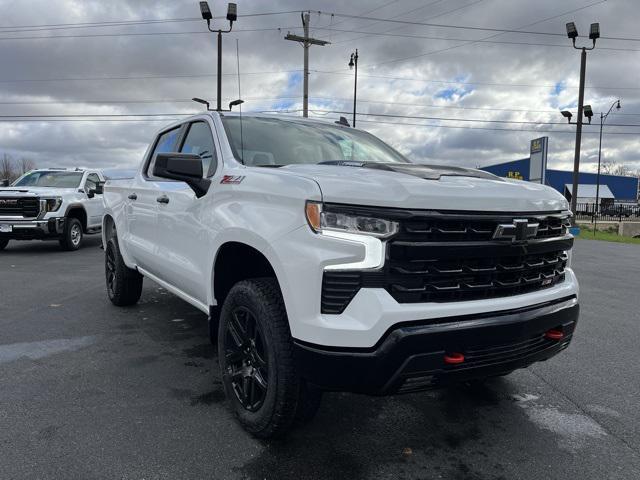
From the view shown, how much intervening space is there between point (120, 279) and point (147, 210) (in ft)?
4.81

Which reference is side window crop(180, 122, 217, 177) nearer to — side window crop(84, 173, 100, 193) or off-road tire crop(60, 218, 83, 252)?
off-road tire crop(60, 218, 83, 252)

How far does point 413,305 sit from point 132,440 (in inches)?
68.6

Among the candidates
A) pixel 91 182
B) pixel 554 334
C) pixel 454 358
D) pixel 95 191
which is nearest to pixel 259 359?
pixel 454 358

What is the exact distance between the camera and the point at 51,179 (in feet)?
41.0

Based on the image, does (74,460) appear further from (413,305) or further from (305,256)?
(413,305)

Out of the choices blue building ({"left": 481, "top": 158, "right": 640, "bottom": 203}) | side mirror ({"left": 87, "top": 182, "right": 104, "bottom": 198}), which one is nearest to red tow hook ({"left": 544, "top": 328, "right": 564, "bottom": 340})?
side mirror ({"left": 87, "top": 182, "right": 104, "bottom": 198})

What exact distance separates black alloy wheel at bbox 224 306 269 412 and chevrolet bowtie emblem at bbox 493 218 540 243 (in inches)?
49.4

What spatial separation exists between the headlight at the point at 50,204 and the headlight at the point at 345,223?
34.8ft

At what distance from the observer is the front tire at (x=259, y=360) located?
8.02 feet

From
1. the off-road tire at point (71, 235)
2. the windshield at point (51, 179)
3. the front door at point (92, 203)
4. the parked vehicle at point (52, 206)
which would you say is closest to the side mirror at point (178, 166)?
the parked vehicle at point (52, 206)

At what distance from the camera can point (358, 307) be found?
217 centimetres

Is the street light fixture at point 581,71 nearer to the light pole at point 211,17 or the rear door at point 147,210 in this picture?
the light pole at point 211,17

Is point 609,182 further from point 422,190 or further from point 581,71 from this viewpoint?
point 422,190

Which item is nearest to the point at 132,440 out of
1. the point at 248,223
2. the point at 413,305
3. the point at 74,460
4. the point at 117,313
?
the point at 74,460
